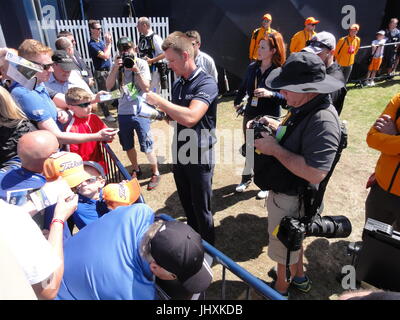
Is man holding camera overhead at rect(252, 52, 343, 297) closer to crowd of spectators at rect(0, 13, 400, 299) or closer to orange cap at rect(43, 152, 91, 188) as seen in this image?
crowd of spectators at rect(0, 13, 400, 299)

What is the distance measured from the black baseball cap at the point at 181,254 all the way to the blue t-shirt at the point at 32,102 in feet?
5.86

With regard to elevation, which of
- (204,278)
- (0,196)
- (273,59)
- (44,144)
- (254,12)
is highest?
(254,12)

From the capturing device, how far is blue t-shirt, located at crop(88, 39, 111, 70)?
7203 millimetres

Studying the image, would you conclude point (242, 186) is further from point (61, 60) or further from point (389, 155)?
point (61, 60)

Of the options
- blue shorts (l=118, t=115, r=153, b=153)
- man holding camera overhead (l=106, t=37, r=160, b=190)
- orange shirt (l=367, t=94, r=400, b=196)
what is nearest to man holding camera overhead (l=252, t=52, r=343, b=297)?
orange shirt (l=367, t=94, r=400, b=196)

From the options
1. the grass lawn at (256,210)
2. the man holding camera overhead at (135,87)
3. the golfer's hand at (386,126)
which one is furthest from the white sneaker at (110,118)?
the golfer's hand at (386,126)

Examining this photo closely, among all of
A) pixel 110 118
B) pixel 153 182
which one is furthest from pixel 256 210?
pixel 110 118

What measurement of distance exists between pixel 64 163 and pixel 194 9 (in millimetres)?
7570

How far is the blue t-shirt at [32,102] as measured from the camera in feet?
8.31

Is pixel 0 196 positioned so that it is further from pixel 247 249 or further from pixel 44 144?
pixel 247 249

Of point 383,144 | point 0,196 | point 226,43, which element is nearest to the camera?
point 0,196

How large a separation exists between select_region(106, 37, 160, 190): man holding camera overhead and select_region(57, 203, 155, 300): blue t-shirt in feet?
7.53
